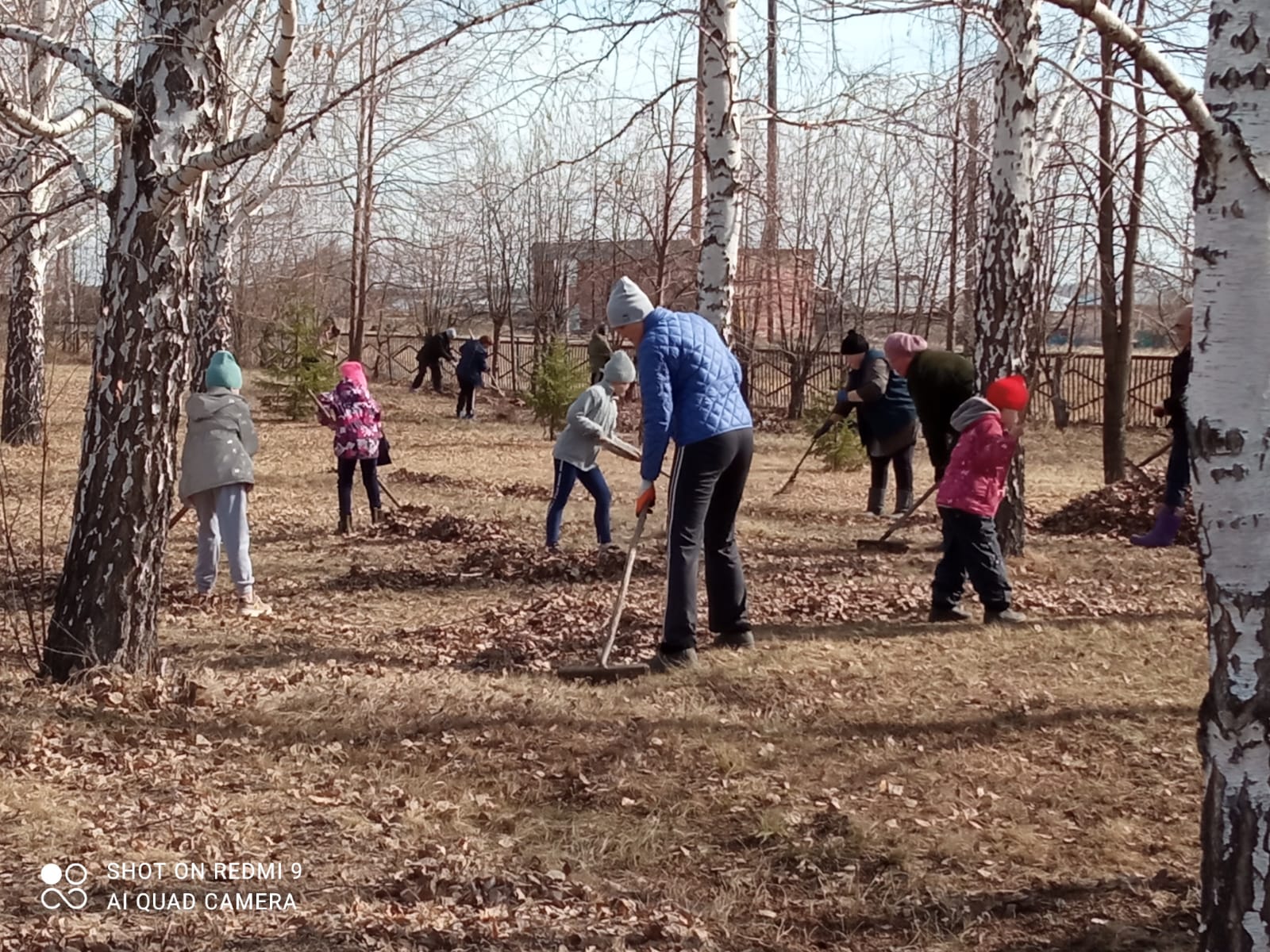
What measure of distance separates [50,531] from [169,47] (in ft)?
20.1

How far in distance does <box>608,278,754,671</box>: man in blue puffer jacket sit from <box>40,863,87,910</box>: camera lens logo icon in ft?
8.96

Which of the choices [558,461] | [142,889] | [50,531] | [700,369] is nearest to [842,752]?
[700,369]

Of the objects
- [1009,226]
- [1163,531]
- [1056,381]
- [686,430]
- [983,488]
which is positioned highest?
[1009,226]

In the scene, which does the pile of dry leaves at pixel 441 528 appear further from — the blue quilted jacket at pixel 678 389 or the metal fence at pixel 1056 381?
the metal fence at pixel 1056 381

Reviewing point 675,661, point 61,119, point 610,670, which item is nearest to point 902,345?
point 675,661

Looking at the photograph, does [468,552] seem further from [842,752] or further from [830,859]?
[830,859]

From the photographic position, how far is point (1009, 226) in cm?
848

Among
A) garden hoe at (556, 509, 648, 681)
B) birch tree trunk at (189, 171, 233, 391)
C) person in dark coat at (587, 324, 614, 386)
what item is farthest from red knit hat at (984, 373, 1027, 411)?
person in dark coat at (587, 324, 614, 386)

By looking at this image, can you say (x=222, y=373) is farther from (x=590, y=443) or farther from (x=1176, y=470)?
(x=1176, y=470)

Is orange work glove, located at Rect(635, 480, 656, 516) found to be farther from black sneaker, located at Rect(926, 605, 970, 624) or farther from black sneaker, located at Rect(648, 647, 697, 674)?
black sneaker, located at Rect(926, 605, 970, 624)

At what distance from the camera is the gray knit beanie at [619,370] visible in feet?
27.9

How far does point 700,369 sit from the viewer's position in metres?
5.71

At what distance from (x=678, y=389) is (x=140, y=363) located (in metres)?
2.30

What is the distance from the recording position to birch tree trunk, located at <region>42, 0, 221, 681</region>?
5141 millimetres
